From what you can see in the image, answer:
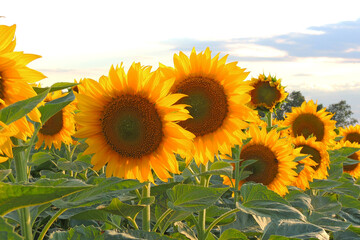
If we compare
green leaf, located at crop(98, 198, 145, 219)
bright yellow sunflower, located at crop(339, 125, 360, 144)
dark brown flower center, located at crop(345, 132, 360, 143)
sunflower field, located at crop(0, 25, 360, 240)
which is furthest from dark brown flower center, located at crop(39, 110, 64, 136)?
dark brown flower center, located at crop(345, 132, 360, 143)

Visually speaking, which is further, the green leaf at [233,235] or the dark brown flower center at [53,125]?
the dark brown flower center at [53,125]

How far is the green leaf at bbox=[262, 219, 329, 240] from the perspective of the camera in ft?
7.44

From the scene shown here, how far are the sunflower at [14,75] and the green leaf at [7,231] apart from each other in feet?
2.74

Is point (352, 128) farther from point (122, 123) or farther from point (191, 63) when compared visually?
point (122, 123)

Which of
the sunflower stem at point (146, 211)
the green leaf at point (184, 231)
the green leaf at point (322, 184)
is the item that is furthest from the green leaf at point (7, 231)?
the green leaf at point (322, 184)

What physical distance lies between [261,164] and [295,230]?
1606 mm

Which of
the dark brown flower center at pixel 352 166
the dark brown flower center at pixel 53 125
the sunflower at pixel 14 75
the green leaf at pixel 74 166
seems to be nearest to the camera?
the sunflower at pixel 14 75

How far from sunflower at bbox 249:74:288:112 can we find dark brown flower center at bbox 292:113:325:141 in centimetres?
51

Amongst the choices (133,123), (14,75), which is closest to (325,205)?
(133,123)

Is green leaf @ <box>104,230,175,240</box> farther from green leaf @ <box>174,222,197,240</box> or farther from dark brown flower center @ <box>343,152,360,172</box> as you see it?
dark brown flower center @ <box>343,152,360,172</box>

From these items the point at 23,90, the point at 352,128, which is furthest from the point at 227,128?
the point at 352,128

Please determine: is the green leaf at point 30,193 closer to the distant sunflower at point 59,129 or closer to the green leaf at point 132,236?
the green leaf at point 132,236

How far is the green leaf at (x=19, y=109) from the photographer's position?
138 centimetres

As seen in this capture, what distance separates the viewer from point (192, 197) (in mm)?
2061
